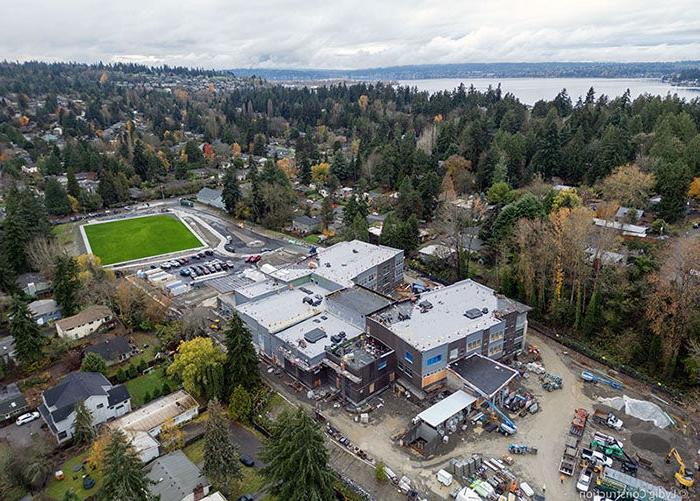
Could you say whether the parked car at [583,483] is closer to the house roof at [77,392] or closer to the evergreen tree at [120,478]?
the evergreen tree at [120,478]

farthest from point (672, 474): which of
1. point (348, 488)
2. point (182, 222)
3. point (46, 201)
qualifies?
point (46, 201)

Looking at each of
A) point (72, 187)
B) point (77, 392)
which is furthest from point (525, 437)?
point (72, 187)

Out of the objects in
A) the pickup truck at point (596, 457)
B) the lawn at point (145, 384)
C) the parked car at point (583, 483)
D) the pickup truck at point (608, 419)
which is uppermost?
the lawn at point (145, 384)

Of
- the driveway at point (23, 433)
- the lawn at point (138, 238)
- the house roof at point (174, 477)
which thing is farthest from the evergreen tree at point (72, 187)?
the house roof at point (174, 477)

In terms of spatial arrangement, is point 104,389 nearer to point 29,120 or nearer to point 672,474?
point 672,474

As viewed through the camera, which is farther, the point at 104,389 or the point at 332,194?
the point at 332,194

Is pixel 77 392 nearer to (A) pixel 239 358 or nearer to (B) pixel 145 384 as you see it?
Answer: (B) pixel 145 384
